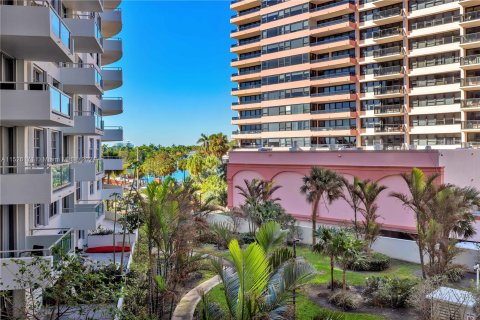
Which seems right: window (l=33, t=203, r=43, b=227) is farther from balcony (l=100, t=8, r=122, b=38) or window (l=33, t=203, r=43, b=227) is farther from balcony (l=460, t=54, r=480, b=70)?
balcony (l=460, t=54, r=480, b=70)

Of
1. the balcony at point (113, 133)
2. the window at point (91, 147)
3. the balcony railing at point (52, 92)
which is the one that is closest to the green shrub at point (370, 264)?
the balcony railing at point (52, 92)

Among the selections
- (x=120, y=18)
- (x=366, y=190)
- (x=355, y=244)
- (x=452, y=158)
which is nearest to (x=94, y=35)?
(x=120, y=18)

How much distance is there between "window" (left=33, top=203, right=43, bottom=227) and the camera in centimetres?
1506

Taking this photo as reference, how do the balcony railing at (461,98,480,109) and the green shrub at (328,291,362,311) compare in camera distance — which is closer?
the green shrub at (328,291,362,311)

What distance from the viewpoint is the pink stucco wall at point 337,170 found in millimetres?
27609

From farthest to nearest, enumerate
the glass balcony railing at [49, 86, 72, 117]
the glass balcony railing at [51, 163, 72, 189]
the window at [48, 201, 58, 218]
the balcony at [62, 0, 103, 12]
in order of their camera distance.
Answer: the balcony at [62, 0, 103, 12]
the window at [48, 201, 58, 218]
the glass balcony railing at [51, 163, 72, 189]
the glass balcony railing at [49, 86, 72, 117]

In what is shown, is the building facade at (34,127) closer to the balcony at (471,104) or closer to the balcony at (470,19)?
the balcony at (471,104)

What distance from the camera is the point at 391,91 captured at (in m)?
46.9

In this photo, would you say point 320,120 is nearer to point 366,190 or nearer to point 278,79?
point 278,79

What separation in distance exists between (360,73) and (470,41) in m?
12.3

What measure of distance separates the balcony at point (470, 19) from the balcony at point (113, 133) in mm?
34497

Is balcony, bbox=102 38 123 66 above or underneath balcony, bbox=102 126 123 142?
above

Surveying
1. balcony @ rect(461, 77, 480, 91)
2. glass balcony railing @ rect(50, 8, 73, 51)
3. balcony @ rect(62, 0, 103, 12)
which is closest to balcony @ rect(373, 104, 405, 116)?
balcony @ rect(461, 77, 480, 91)

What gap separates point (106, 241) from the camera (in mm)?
25219
